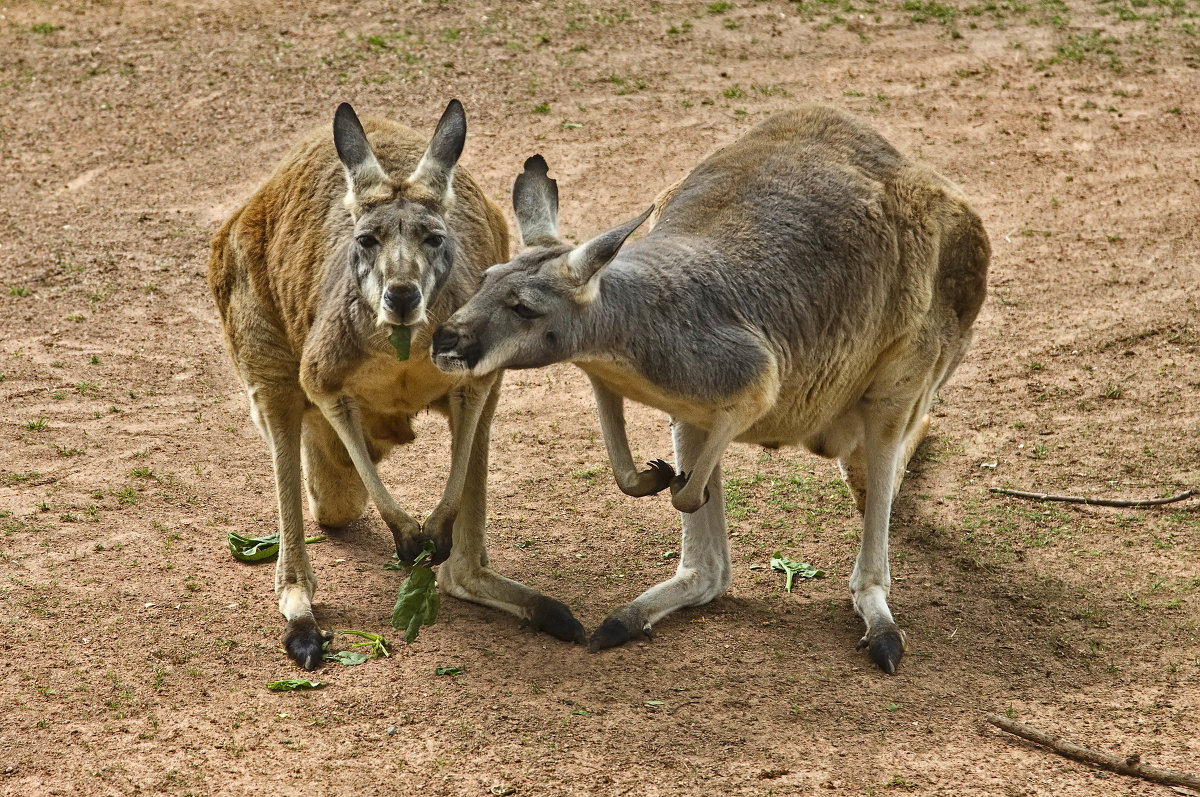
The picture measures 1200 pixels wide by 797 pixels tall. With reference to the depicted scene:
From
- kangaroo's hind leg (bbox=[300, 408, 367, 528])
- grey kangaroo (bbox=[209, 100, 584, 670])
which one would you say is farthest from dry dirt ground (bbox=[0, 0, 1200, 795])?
grey kangaroo (bbox=[209, 100, 584, 670])

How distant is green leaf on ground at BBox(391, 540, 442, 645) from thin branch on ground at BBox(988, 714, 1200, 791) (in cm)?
211

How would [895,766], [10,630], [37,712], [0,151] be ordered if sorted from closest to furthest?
[895,766] < [37,712] < [10,630] < [0,151]

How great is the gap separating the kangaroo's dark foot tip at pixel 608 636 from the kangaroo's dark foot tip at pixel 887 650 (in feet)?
3.13

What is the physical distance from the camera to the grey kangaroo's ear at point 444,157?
4758 millimetres

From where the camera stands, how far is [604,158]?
31.7 ft

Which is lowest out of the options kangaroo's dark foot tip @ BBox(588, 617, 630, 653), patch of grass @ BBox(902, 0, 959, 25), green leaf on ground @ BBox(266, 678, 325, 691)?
kangaroo's dark foot tip @ BBox(588, 617, 630, 653)

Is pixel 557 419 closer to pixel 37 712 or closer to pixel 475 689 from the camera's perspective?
pixel 475 689

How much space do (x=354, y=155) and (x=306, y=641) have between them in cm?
186

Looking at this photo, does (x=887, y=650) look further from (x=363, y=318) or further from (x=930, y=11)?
(x=930, y=11)

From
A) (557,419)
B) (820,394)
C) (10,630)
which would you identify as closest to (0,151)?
(557,419)

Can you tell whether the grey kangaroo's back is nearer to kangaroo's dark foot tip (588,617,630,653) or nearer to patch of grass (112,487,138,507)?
kangaroo's dark foot tip (588,617,630,653)

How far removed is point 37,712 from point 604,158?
6237 millimetres

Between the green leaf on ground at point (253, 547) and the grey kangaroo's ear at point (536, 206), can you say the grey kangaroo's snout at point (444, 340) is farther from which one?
the green leaf on ground at point (253, 547)

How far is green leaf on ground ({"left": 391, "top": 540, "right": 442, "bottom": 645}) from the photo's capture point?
4.94 meters
